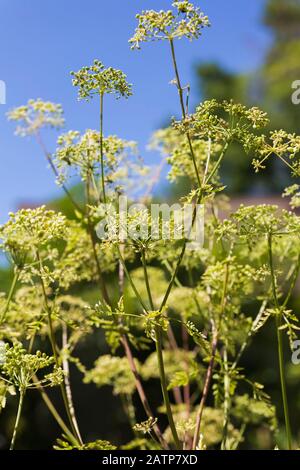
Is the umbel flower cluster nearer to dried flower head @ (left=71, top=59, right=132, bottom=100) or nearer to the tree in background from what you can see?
dried flower head @ (left=71, top=59, right=132, bottom=100)

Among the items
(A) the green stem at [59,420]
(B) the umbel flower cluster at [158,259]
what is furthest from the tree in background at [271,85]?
(A) the green stem at [59,420]

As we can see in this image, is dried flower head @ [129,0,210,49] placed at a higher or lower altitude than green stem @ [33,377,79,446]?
higher

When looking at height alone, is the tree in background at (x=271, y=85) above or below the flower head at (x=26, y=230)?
above

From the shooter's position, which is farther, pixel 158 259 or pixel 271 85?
pixel 271 85

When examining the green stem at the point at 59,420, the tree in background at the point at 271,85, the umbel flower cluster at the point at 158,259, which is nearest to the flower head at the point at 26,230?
the umbel flower cluster at the point at 158,259

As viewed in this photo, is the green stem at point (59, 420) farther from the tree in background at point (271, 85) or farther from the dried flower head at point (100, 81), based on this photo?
the tree in background at point (271, 85)

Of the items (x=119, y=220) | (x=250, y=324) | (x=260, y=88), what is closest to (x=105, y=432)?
(x=250, y=324)

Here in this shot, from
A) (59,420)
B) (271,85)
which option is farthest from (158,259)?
(271,85)

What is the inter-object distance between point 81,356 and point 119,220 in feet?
19.6

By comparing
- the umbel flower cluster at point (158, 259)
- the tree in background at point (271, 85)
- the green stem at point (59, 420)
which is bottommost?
the green stem at point (59, 420)

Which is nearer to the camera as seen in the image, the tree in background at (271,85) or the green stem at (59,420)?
the green stem at (59,420)

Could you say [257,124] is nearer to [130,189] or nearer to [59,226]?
[59,226]

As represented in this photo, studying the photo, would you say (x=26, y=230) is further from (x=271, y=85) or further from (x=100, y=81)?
(x=271, y=85)

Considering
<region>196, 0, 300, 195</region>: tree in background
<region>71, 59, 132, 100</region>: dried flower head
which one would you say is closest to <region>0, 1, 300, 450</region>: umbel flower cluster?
<region>71, 59, 132, 100</region>: dried flower head
